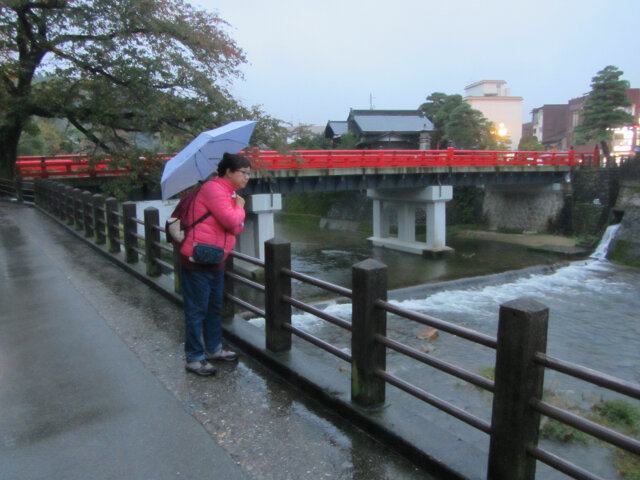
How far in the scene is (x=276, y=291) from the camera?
4.67 metres

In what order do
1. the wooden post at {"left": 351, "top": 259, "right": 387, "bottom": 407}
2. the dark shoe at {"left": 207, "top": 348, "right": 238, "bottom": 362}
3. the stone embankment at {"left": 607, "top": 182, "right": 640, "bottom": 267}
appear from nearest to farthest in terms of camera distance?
the wooden post at {"left": 351, "top": 259, "right": 387, "bottom": 407} < the dark shoe at {"left": 207, "top": 348, "right": 238, "bottom": 362} < the stone embankment at {"left": 607, "top": 182, "right": 640, "bottom": 267}

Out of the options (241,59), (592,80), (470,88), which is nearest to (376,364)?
(241,59)

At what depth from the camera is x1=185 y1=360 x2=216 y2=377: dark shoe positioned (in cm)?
458

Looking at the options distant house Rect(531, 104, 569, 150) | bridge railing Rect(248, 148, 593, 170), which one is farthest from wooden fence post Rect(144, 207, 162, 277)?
distant house Rect(531, 104, 569, 150)

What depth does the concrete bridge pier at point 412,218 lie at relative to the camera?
28953 millimetres

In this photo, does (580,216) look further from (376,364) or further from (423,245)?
(376,364)

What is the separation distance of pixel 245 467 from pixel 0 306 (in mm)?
5566

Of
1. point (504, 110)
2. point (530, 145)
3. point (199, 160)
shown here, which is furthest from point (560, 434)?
point (504, 110)

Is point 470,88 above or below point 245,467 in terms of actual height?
above

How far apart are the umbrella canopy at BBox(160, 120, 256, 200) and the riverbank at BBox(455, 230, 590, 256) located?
26.3 meters

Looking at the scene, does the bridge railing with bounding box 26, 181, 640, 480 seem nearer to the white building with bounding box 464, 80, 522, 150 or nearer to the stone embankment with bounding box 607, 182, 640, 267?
the stone embankment with bounding box 607, 182, 640, 267

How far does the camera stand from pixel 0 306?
23.4 ft

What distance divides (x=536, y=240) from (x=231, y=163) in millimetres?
30608

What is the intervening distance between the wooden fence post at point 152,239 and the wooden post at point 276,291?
3.25m
